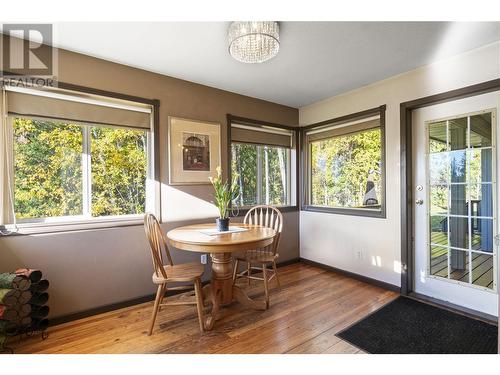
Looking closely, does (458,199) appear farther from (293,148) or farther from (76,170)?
(76,170)

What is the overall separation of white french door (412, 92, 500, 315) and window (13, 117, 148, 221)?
2.93 metres

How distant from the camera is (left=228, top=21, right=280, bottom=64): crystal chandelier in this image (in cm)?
172

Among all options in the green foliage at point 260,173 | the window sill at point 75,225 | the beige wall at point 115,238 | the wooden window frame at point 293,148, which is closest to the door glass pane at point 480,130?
the wooden window frame at point 293,148

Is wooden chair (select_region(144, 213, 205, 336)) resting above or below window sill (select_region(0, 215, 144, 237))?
below

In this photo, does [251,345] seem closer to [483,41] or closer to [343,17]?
[343,17]

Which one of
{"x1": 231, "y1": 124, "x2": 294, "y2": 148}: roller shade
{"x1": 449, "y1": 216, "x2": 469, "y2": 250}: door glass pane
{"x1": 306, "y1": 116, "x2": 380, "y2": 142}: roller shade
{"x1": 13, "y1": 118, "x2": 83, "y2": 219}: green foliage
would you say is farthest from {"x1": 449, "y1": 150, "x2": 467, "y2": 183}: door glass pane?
{"x1": 13, "y1": 118, "x2": 83, "y2": 219}: green foliage

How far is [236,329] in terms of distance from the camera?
2086mm

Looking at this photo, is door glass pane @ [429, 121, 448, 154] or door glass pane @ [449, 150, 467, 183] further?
door glass pane @ [429, 121, 448, 154]

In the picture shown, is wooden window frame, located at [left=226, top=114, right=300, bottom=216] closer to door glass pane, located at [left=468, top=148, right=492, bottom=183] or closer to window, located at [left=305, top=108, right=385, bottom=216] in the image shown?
window, located at [left=305, top=108, right=385, bottom=216]

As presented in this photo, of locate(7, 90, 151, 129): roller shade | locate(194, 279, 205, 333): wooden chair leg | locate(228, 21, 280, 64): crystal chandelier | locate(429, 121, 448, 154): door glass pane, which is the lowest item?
locate(194, 279, 205, 333): wooden chair leg

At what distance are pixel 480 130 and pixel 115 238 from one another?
3.47 metres

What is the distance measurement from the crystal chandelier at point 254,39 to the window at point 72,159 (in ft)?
4.15

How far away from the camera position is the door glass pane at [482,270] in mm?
2258

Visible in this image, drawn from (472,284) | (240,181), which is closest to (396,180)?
(472,284)
